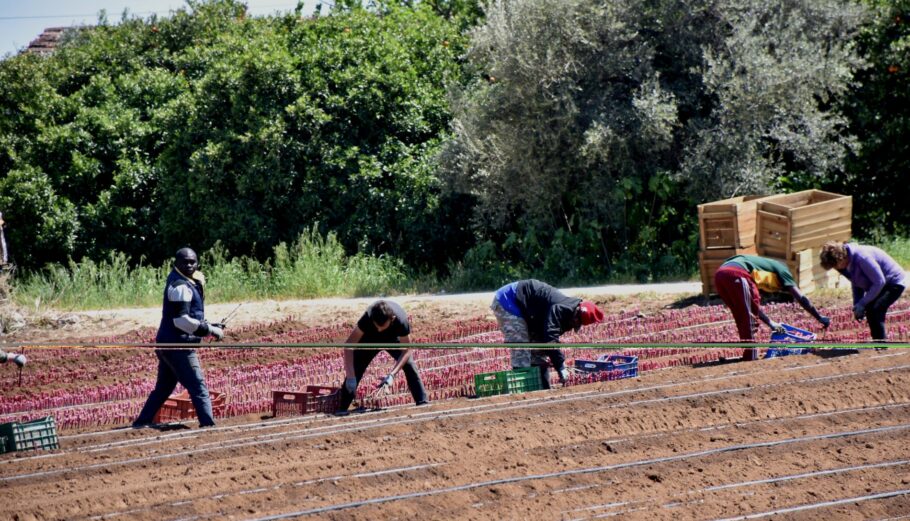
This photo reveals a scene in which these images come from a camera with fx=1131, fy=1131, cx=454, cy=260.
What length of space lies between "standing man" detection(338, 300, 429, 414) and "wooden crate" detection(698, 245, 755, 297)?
19.2 ft

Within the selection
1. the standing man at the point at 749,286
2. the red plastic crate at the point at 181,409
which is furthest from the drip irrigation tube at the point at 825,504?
the red plastic crate at the point at 181,409

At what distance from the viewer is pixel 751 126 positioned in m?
17.2

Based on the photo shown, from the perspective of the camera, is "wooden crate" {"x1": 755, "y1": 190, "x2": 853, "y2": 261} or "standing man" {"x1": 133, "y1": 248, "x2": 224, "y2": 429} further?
"wooden crate" {"x1": 755, "y1": 190, "x2": 853, "y2": 261}

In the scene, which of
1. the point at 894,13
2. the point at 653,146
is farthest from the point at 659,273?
the point at 894,13

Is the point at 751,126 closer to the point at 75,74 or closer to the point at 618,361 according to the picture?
the point at 618,361

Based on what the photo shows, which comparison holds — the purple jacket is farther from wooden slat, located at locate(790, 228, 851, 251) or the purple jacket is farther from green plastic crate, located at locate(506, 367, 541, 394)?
wooden slat, located at locate(790, 228, 851, 251)

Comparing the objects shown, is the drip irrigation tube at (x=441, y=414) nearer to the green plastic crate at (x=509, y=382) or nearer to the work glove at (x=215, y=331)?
the green plastic crate at (x=509, y=382)

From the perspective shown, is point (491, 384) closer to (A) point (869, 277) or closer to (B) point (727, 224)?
(A) point (869, 277)

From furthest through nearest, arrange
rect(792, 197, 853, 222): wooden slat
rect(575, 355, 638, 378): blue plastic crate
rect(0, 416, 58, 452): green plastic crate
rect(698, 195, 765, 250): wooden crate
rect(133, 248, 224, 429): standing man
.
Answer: rect(698, 195, 765, 250): wooden crate, rect(792, 197, 853, 222): wooden slat, rect(575, 355, 638, 378): blue plastic crate, rect(133, 248, 224, 429): standing man, rect(0, 416, 58, 452): green plastic crate

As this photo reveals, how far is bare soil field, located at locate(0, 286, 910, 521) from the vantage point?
732 cm

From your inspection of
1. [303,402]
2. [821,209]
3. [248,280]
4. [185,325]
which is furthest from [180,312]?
[248,280]

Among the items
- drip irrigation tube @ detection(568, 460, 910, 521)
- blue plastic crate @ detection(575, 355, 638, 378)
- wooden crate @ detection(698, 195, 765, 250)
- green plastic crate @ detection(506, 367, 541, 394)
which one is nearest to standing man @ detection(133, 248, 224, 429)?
green plastic crate @ detection(506, 367, 541, 394)

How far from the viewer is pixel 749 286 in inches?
415

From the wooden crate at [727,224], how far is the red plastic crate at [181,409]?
6865 millimetres
